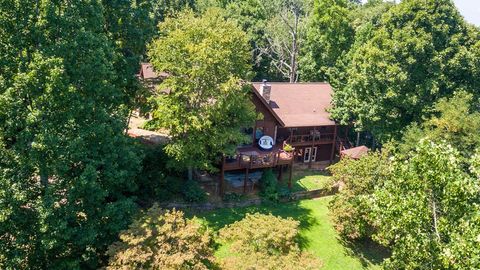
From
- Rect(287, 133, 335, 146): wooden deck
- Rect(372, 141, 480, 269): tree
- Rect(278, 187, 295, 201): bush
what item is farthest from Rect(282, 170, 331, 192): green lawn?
Rect(372, 141, 480, 269): tree

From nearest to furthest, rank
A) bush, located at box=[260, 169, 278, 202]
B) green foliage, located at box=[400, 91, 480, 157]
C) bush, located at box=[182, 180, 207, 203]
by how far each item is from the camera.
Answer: green foliage, located at box=[400, 91, 480, 157] → bush, located at box=[182, 180, 207, 203] → bush, located at box=[260, 169, 278, 202]

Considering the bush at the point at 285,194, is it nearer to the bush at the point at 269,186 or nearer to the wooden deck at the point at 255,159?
the bush at the point at 269,186

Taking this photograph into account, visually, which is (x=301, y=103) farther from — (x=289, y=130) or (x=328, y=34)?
(x=328, y=34)

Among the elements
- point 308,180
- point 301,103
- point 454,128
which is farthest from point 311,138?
point 454,128

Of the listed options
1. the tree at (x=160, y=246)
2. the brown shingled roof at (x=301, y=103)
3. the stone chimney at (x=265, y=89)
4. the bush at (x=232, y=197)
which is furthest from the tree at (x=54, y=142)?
the brown shingled roof at (x=301, y=103)

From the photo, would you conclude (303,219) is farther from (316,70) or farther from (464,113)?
(316,70)

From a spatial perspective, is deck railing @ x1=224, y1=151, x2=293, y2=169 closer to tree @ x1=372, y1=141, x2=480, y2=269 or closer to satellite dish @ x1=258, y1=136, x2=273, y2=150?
satellite dish @ x1=258, y1=136, x2=273, y2=150
